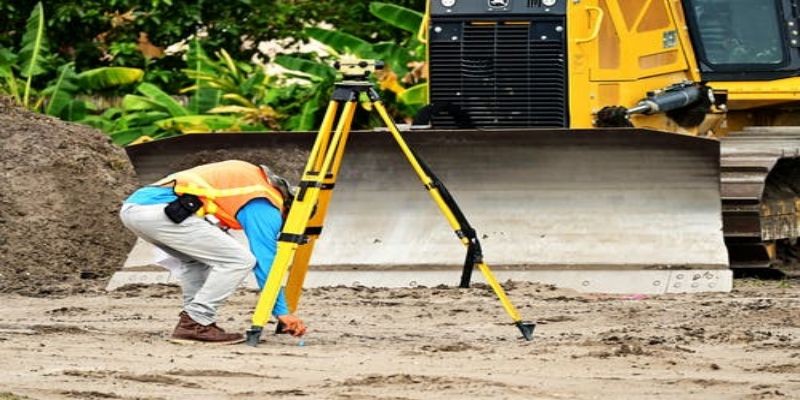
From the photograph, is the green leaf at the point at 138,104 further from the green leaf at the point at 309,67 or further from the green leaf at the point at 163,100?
the green leaf at the point at 309,67

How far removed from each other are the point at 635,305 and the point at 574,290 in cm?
73

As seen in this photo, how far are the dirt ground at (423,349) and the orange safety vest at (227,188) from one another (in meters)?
0.69

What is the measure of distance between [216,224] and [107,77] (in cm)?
1066

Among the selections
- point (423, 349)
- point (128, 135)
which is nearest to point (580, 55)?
point (423, 349)

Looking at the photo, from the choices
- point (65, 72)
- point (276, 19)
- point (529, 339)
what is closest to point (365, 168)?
point (529, 339)

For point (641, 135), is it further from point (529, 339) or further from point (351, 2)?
point (351, 2)

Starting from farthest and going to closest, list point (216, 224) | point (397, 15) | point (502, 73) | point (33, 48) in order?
point (397, 15) → point (33, 48) → point (502, 73) → point (216, 224)

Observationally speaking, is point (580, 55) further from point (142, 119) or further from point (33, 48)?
point (33, 48)

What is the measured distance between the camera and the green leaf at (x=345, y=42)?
1884cm

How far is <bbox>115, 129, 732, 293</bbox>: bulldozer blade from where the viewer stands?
11.4 m

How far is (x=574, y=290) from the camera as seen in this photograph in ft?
37.2

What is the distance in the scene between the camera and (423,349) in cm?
877

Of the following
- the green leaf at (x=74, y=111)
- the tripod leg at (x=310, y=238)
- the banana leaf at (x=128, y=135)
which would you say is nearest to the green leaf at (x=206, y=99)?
the banana leaf at (x=128, y=135)

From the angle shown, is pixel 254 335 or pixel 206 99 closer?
pixel 254 335
